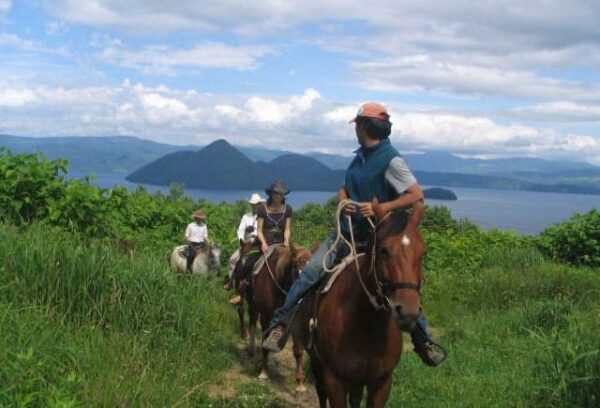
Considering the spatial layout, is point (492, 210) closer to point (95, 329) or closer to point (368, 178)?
point (95, 329)

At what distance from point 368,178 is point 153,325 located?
3430 millimetres

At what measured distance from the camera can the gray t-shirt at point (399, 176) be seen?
5.16 meters

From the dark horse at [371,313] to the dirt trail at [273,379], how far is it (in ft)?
7.58

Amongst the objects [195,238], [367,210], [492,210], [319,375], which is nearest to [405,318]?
[367,210]

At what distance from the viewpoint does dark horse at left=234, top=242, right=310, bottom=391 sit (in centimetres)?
893

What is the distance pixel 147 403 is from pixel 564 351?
381cm

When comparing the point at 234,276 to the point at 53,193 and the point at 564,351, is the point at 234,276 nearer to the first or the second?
the point at 53,193

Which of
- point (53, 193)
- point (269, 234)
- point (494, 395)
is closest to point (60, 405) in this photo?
point (494, 395)

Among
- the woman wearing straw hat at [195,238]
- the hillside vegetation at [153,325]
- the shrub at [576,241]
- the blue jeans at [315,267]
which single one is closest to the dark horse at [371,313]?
the blue jeans at [315,267]

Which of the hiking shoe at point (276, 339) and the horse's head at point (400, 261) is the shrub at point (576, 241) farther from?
the horse's head at point (400, 261)

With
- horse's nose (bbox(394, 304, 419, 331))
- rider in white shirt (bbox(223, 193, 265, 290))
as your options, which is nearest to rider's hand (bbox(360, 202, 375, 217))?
horse's nose (bbox(394, 304, 419, 331))

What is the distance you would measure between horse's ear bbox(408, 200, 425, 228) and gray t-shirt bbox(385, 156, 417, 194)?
0.51m

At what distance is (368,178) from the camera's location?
17.7 feet

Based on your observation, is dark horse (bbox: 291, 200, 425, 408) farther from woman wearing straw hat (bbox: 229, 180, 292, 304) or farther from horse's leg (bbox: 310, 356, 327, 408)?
woman wearing straw hat (bbox: 229, 180, 292, 304)
